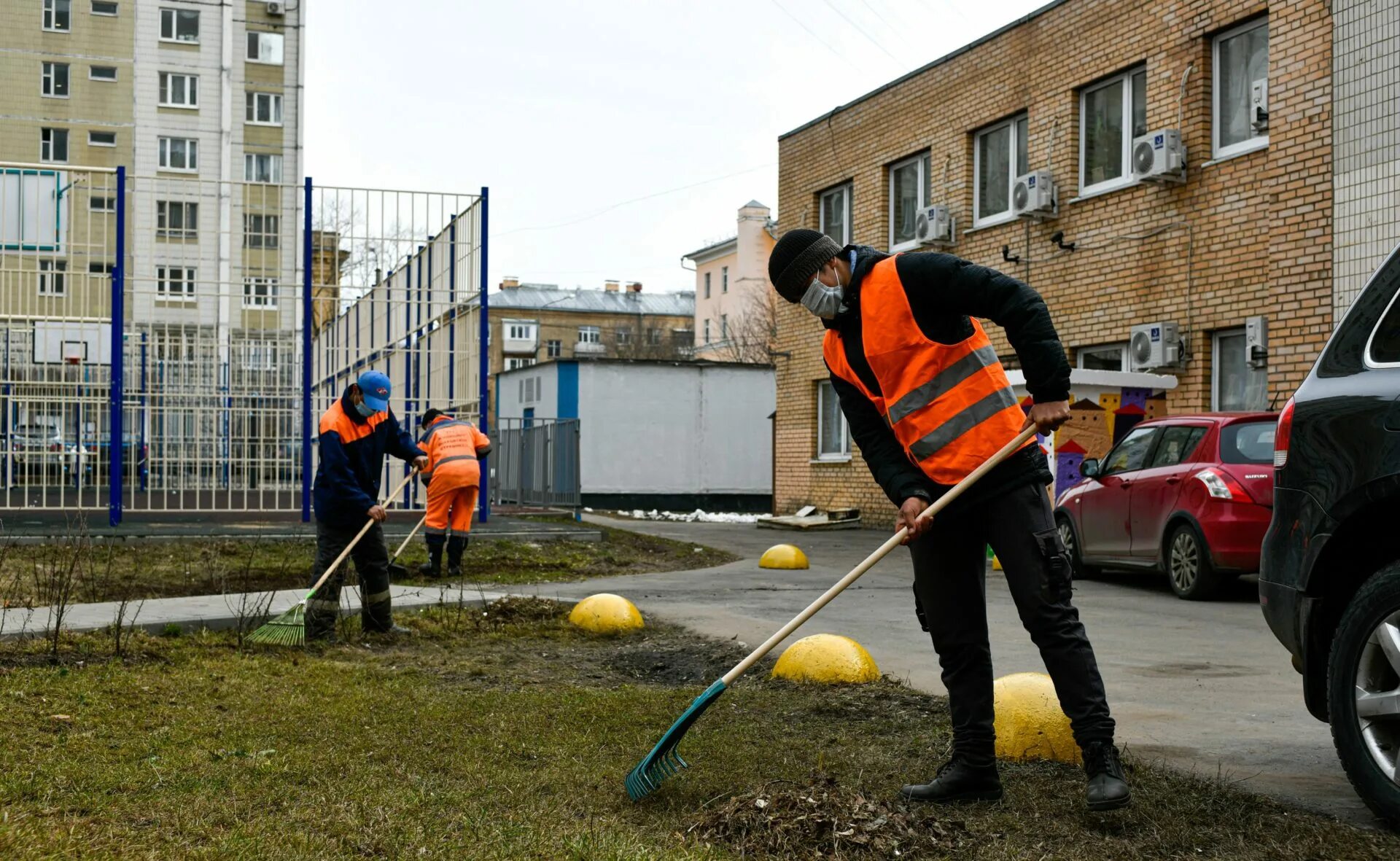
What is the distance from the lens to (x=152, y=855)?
3.59 metres

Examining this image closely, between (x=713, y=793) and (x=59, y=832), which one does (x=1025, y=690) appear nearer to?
(x=713, y=793)

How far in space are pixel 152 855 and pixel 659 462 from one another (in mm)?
30631

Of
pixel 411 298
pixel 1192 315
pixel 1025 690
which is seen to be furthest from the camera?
pixel 411 298

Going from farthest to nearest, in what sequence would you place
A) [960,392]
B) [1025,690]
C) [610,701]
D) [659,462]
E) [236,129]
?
[236,129], [659,462], [610,701], [1025,690], [960,392]

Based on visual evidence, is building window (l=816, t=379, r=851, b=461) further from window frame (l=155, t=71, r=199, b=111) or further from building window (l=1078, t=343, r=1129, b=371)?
window frame (l=155, t=71, r=199, b=111)

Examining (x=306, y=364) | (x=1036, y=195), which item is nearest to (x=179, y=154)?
(x=306, y=364)

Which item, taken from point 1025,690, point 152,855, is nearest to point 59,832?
point 152,855

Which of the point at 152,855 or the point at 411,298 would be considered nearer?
the point at 152,855

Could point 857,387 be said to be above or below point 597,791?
above

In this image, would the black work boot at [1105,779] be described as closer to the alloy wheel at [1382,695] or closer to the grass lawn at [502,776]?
the grass lawn at [502,776]

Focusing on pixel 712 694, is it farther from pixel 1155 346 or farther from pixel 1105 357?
pixel 1105 357

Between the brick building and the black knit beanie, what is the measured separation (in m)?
10.8

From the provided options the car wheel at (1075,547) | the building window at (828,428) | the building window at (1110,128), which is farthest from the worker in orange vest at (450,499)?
the building window at (828,428)

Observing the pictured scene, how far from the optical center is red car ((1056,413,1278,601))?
36.6 ft
